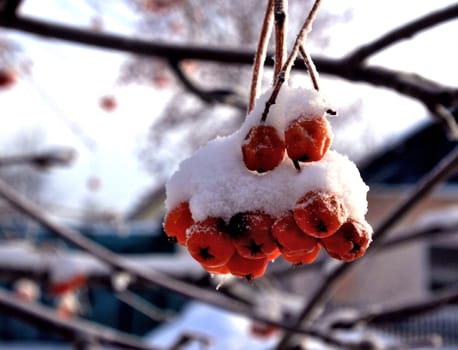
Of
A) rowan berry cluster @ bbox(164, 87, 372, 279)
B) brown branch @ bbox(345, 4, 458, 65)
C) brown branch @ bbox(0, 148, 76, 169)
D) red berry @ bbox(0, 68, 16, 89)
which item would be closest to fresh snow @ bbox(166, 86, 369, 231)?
rowan berry cluster @ bbox(164, 87, 372, 279)

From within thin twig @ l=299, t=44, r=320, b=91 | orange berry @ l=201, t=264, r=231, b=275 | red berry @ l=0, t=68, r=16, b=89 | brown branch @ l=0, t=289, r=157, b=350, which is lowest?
red berry @ l=0, t=68, r=16, b=89

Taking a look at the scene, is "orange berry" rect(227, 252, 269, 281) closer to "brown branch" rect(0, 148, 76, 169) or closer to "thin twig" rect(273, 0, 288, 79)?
"thin twig" rect(273, 0, 288, 79)

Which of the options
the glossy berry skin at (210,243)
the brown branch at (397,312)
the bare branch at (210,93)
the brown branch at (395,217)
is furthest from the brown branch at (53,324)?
the glossy berry skin at (210,243)

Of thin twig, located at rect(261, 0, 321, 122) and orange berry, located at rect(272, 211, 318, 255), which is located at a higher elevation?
thin twig, located at rect(261, 0, 321, 122)

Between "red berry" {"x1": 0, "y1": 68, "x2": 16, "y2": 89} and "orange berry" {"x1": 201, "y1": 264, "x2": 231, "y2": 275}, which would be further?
"red berry" {"x1": 0, "y1": 68, "x2": 16, "y2": 89}

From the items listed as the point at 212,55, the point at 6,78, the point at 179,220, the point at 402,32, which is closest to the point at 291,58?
the point at 179,220

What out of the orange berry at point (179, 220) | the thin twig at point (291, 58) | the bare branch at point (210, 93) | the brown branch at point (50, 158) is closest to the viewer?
the thin twig at point (291, 58)

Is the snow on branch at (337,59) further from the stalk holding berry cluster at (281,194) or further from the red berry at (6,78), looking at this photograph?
the red berry at (6,78)

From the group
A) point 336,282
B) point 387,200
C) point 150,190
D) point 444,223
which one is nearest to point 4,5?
point 336,282
